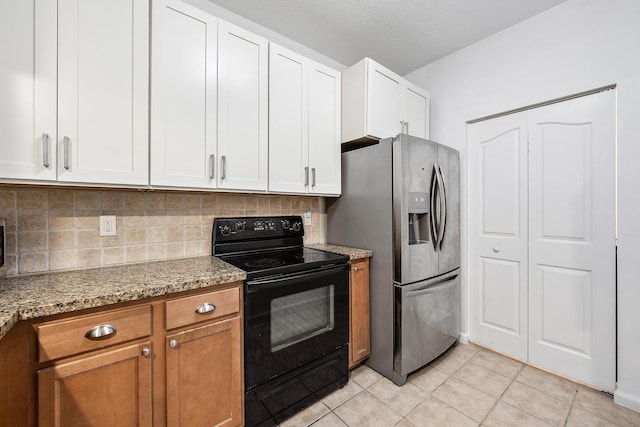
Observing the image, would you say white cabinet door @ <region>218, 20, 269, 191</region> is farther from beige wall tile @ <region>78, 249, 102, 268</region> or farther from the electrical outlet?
beige wall tile @ <region>78, 249, 102, 268</region>

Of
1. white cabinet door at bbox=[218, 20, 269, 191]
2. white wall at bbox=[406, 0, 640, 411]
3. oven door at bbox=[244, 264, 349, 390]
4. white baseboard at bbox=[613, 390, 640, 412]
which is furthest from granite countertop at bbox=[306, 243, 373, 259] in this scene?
white baseboard at bbox=[613, 390, 640, 412]

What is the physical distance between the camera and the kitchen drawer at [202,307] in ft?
4.02

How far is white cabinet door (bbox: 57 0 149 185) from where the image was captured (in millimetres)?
1210

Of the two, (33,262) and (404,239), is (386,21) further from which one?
(33,262)

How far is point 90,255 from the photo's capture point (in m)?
1.50

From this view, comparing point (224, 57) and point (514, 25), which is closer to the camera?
point (224, 57)

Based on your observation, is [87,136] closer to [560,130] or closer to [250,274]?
[250,274]

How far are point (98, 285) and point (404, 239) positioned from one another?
1726mm

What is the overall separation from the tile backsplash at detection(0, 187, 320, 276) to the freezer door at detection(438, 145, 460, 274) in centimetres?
155

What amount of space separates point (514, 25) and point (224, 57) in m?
2.34

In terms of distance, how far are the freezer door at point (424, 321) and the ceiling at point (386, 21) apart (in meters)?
2.05

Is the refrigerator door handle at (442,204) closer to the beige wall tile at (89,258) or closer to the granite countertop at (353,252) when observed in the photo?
the granite countertop at (353,252)

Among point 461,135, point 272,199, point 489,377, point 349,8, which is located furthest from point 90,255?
point 461,135

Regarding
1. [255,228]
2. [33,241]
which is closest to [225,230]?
[255,228]
